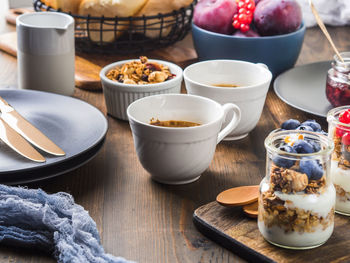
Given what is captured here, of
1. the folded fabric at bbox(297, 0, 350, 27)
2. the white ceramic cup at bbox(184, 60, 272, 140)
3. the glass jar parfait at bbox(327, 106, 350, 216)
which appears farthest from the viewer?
the folded fabric at bbox(297, 0, 350, 27)

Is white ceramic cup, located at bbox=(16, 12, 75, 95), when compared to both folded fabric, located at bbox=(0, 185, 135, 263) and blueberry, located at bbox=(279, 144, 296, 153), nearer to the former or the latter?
folded fabric, located at bbox=(0, 185, 135, 263)

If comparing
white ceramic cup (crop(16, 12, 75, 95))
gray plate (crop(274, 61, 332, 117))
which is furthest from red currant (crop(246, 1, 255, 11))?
white ceramic cup (crop(16, 12, 75, 95))

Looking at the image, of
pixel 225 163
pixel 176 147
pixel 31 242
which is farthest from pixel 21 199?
pixel 225 163

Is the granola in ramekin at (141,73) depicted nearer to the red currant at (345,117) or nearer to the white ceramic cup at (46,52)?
the white ceramic cup at (46,52)

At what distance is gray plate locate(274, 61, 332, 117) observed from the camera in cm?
129

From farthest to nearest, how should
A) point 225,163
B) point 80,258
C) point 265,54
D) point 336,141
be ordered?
point 265,54
point 225,163
point 336,141
point 80,258

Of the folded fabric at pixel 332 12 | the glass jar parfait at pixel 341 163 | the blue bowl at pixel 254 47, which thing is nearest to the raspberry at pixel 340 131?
the glass jar parfait at pixel 341 163

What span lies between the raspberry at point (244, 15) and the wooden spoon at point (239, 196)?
24.1 inches

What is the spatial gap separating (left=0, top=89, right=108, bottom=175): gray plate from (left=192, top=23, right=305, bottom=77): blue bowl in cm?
42

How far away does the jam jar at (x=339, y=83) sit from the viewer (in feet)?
4.09

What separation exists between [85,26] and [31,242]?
926 millimetres

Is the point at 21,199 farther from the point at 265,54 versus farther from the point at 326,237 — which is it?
the point at 265,54

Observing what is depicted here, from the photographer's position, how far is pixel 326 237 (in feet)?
2.67

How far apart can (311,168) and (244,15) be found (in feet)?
2.39
